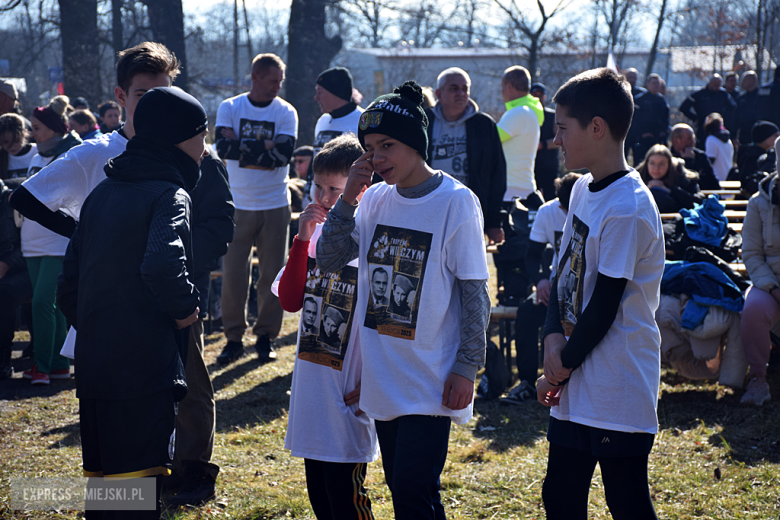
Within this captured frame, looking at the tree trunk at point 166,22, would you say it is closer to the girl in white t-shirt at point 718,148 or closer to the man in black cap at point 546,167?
the man in black cap at point 546,167

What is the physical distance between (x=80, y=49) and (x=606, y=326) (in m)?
17.7

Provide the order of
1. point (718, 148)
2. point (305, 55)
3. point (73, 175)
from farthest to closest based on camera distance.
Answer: point (305, 55) < point (718, 148) < point (73, 175)

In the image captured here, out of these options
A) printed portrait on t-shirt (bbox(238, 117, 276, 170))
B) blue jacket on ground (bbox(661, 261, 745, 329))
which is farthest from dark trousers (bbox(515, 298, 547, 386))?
printed portrait on t-shirt (bbox(238, 117, 276, 170))

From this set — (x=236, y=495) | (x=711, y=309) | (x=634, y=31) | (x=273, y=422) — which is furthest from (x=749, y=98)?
(x=634, y=31)

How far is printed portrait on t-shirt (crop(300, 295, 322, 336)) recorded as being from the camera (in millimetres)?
2930

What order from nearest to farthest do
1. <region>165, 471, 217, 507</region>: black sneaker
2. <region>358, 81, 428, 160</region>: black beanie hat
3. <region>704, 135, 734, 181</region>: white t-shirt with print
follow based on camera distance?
<region>358, 81, 428, 160</region>: black beanie hat
<region>165, 471, 217, 507</region>: black sneaker
<region>704, 135, 734, 181</region>: white t-shirt with print

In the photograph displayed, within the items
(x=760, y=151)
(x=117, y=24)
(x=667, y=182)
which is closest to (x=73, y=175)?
(x=667, y=182)

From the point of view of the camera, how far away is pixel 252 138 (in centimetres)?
673

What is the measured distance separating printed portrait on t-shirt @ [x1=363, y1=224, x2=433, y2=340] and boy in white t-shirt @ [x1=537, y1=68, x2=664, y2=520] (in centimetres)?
55

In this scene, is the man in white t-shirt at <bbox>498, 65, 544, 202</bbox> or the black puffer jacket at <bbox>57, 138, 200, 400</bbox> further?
the man in white t-shirt at <bbox>498, 65, 544, 202</bbox>

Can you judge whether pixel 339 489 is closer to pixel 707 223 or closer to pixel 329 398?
pixel 329 398

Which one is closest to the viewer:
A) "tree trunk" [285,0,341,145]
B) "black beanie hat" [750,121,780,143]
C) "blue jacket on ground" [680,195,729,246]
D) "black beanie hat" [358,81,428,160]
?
"black beanie hat" [358,81,428,160]

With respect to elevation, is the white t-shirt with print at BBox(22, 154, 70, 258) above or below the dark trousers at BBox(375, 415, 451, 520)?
above

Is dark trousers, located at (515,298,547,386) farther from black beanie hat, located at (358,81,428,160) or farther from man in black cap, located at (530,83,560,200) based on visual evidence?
man in black cap, located at (530,83,560,200)
